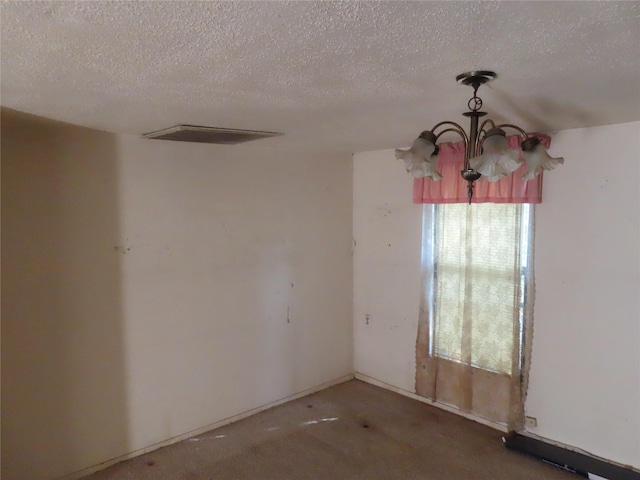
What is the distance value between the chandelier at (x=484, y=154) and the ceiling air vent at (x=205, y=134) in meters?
1.36

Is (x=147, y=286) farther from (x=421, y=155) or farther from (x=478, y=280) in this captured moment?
(x=478, y=280)

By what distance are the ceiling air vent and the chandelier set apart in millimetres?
1362

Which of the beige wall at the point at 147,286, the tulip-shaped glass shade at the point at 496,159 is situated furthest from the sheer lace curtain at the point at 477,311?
the tulip-shaped glass shade at the point at 496,159

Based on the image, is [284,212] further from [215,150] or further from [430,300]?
[430,300]

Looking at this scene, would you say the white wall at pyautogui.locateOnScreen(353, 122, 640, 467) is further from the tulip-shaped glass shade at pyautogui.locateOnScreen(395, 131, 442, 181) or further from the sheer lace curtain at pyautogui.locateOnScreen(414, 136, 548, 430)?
the tulip-shaped glass shade at pyautogui.locateOnScreen(395, 131, 442, 181)

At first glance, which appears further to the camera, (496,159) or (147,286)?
(147,286)

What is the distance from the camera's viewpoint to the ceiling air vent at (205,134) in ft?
9.43

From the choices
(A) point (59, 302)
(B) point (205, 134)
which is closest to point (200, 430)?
(A) point (59, 302)

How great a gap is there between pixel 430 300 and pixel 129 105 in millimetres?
2759

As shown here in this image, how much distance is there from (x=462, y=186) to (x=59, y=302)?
2.88m

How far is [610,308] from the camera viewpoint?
3.00 metres

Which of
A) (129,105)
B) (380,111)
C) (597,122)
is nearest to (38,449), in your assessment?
(129,105)

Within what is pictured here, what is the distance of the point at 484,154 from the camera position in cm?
177

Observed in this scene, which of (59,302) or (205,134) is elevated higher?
(205,134)
